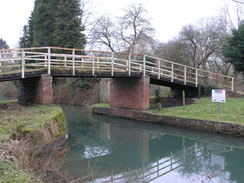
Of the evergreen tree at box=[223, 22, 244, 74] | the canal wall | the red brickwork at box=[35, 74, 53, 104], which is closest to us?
the canal wall

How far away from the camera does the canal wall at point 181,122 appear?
12828mm

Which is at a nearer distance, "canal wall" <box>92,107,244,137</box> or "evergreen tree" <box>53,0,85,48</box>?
"canal wall" <box>92,107,244,137</box>

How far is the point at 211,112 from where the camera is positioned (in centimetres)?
1560

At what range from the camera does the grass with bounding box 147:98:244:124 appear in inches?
552

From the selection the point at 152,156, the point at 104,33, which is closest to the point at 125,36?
the point at 104,33

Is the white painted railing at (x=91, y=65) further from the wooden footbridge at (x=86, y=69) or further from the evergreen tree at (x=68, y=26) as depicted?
the evergreen tree at (x=68, y=26)

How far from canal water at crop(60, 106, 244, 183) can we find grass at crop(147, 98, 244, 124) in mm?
1056

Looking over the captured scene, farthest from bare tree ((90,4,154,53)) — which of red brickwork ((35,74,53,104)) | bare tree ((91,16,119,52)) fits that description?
red brickwork ((35,74,53,104))

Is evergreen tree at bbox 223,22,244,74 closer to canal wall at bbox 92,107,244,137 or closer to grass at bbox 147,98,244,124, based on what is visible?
grass at bbox 147,98,244,124

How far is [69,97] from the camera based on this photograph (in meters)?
31.2

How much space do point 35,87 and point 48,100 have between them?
1330 millimetres

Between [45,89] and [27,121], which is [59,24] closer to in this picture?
[45,89]

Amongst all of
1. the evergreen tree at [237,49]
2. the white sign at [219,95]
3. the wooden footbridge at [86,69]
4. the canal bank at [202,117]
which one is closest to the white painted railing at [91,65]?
the wooden footbridge at [86,69]

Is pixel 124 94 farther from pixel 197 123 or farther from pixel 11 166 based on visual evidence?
pixel 11 166
